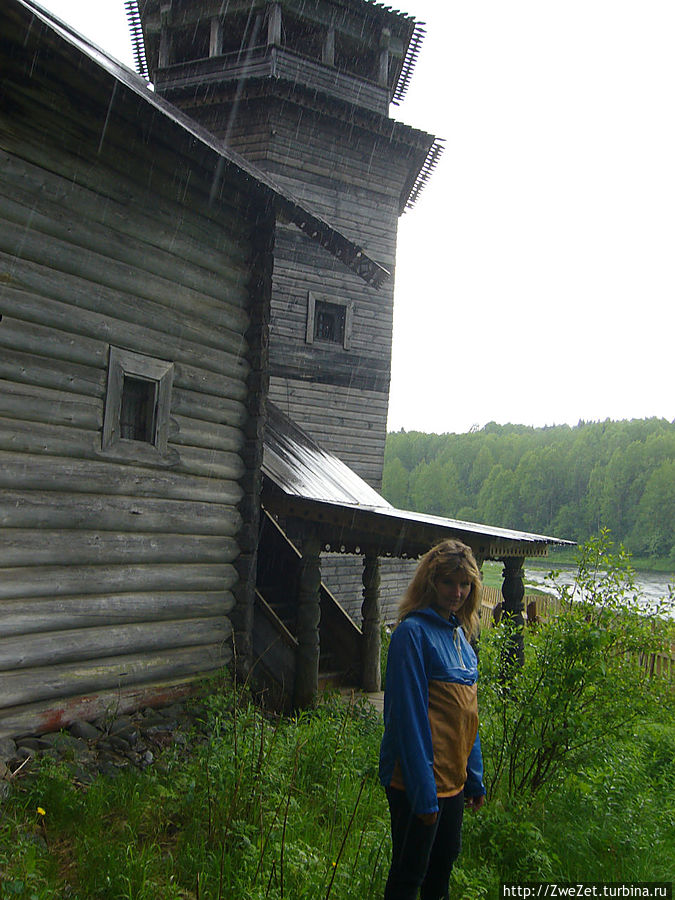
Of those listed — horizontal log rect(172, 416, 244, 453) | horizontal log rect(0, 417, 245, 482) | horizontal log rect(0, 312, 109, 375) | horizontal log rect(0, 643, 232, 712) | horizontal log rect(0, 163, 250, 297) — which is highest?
horizontal log rect(0, 163, 250, 297)

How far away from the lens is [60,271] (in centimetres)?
536

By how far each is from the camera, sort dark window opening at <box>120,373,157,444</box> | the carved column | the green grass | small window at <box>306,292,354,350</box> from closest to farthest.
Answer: the green grass, dark window opening at <box>120,373,157,444</box>, the carved column, small window at <box>306,292,354,350</box>

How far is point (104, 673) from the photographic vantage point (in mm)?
5648

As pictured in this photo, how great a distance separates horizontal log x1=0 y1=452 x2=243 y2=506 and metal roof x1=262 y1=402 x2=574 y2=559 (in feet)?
2.60

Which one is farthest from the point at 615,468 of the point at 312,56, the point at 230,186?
the point at 230,186

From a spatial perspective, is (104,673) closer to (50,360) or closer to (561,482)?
(50,360)

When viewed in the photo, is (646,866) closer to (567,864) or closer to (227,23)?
(567,864)

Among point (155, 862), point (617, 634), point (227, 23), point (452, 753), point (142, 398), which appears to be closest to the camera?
point (452, 753)

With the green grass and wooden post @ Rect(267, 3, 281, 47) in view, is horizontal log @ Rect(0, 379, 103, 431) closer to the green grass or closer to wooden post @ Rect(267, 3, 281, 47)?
the green grass

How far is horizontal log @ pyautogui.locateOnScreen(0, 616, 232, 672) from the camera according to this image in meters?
4.96

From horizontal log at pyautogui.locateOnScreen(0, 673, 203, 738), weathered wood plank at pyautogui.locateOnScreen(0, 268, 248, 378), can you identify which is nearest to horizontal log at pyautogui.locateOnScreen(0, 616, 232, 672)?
horizontal log at pyautogui.locateOnScreen(0, 673, 203, 738)

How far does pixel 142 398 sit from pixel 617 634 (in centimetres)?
463

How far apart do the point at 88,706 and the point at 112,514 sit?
1635 mm

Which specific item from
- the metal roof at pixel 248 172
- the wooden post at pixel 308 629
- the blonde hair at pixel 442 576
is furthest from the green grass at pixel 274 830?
the metal roof at pixel 248 172
